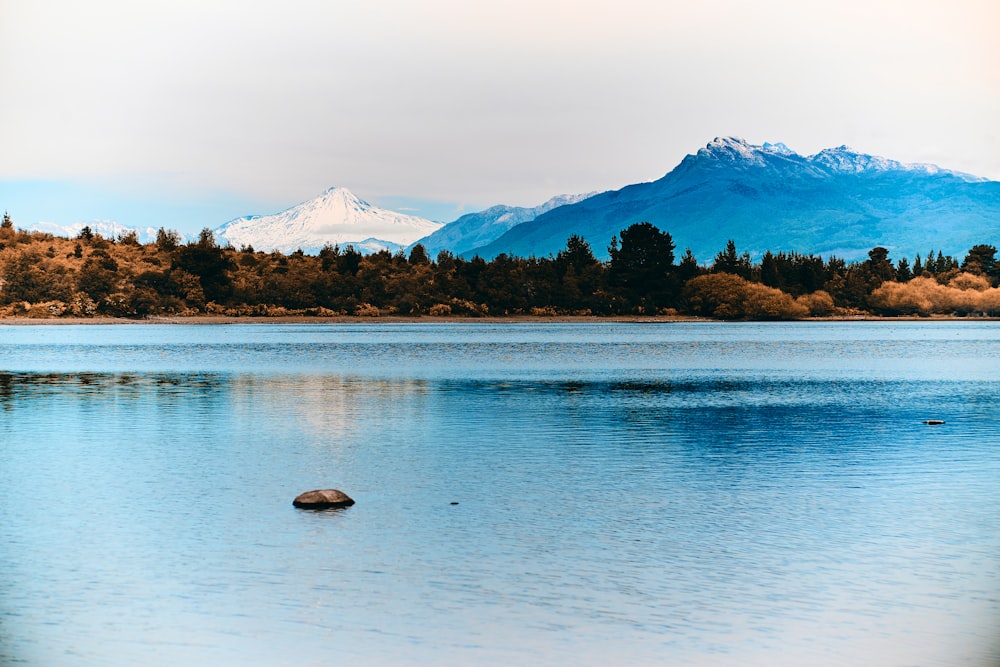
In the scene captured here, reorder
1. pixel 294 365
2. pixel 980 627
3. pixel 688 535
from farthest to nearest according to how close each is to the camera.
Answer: pixel 294 365 → pixel 688 535 → pixel 980 627

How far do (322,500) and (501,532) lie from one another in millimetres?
5457

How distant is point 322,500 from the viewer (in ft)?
95.3

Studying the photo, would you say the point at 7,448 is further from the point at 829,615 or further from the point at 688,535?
the point at 829,615

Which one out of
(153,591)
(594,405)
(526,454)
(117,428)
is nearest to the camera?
(153,591)

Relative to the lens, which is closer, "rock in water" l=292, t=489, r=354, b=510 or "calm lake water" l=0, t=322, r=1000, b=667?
"calm lake water" l=0, t=322, r=1000, b=667

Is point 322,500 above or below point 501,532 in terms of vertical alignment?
above

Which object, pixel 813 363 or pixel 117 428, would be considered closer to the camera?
pixel 117 428

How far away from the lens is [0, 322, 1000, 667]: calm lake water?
727 inches

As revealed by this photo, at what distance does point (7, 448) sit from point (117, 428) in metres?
6.26

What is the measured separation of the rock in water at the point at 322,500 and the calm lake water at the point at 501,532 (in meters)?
0.49

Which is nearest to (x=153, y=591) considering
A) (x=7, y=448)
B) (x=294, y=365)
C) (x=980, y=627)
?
(x=980, y=627)

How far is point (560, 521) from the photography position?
2716 cm

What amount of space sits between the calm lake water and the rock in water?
49 cm

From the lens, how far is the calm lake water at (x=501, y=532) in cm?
1847
